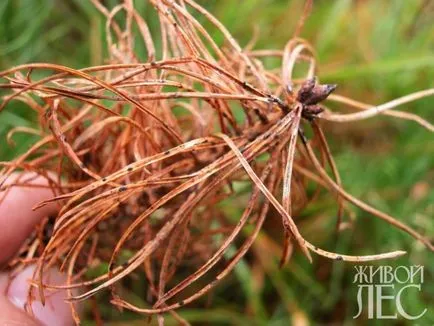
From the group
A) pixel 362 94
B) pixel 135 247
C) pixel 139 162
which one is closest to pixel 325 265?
pixel 362 94

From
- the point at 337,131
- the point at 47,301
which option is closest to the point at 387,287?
the point at 337,131

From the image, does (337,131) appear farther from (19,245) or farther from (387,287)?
(19,245)

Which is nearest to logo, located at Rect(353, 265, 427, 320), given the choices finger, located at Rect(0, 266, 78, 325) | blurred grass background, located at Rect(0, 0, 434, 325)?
blurred grass background, located at Rect(0, 0, 434, 325)

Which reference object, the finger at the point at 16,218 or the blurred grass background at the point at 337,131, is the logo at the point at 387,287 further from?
the finger at the point at 16,218

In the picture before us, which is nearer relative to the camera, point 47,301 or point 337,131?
point 47,301

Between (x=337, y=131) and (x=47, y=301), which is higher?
(x=337, y=131)

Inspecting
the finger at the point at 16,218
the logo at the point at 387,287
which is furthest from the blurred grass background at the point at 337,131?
the finger at the point at 16,218

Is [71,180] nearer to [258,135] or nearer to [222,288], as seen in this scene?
[258,135]
